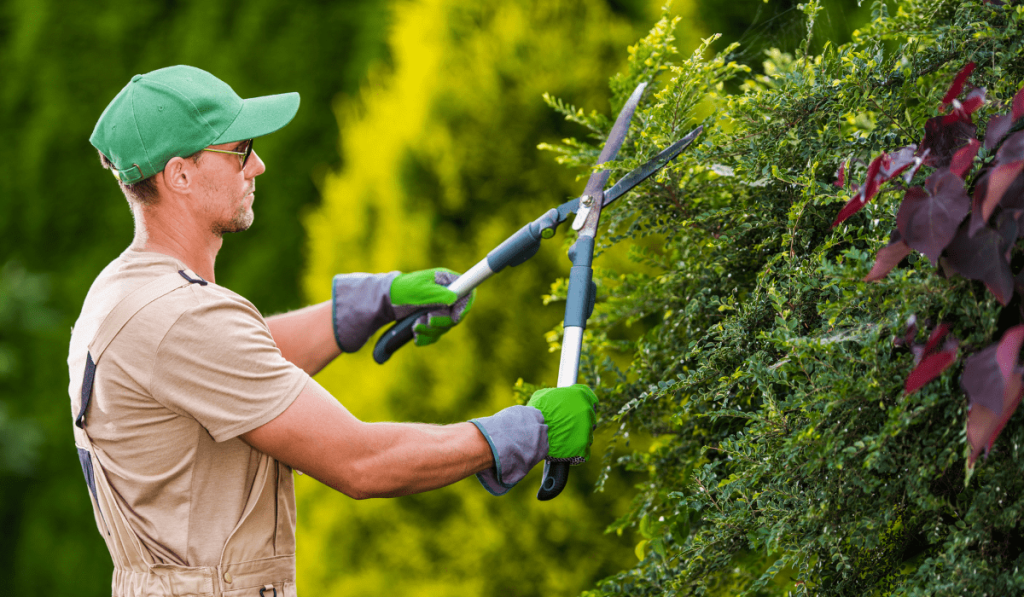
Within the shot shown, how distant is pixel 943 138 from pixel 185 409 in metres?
1.45

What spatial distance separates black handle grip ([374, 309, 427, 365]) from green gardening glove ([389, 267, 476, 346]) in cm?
2

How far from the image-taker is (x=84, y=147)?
514 centimetres

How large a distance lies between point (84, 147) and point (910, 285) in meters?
5.24

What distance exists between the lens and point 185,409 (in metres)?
1.66

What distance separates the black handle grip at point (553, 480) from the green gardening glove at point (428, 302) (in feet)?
2.20

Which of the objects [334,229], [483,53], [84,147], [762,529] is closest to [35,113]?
[84,147]

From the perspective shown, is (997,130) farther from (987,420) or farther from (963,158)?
(987,420)

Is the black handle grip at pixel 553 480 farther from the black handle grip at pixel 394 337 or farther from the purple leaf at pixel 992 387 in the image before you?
the purple leaf at pixel 992 387

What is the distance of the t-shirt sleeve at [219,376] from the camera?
1.63 meters

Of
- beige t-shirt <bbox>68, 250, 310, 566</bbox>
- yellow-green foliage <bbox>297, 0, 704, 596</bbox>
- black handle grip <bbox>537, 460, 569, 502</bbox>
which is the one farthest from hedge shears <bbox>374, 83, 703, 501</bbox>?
beige t-shirt <bbox>68, 250, 310, 566</bbox>

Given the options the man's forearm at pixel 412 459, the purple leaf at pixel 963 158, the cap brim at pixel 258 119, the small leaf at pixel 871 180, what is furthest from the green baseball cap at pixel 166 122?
the purple leaf at pixel 963 158

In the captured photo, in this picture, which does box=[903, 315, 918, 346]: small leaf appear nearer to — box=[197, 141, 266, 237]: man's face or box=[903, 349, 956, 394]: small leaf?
box=[903, 349, 956, 394]: small leaf

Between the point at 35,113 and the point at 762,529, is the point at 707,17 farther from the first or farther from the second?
the point at 35,113

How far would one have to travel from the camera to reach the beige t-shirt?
5.36ft
